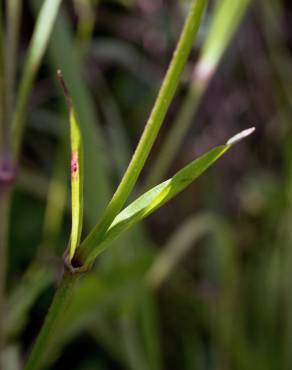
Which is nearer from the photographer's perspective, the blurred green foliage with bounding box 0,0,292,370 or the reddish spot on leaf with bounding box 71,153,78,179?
the reddish spot on leaf with bounding box 71,153,78,179

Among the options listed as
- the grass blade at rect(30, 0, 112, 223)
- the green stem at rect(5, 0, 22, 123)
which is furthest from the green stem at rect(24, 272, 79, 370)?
the grass blade at rect(30, 0, 112, 223)

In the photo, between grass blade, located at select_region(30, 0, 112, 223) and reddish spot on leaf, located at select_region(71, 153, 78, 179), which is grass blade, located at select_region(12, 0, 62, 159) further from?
grass blade, located at select_region(30, 0, 112, 223)

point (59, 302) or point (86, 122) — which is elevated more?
point (59, 302)

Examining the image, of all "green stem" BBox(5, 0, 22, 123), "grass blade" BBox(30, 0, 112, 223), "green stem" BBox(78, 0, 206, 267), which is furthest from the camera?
"grass blade" BBox(30, 0, 112, 223)

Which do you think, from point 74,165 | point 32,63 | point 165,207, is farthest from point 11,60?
point 165,207

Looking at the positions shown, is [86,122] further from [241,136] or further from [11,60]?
[241,136]

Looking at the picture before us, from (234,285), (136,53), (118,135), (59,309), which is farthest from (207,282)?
(59,309)

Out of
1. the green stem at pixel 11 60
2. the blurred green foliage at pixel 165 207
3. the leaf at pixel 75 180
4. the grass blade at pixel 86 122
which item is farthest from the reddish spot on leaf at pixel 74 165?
the grass blade at pixel 86 122
